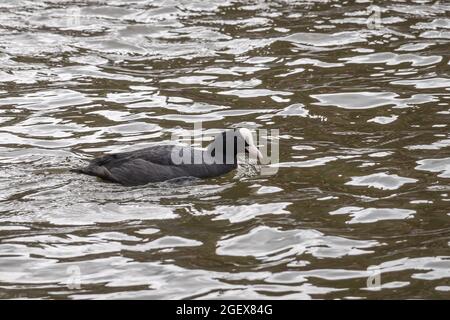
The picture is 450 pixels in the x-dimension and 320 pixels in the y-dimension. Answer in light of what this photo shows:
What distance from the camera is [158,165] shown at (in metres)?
10.4

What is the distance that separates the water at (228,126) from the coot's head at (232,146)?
22 cm

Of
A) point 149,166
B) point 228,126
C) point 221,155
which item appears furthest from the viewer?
point 228,126

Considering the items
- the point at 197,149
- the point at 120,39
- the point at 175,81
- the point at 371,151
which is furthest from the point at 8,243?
the point at 120,39

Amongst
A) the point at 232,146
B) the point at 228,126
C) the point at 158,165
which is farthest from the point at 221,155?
the point at 228,126

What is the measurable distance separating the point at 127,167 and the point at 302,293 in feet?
→ 10.3

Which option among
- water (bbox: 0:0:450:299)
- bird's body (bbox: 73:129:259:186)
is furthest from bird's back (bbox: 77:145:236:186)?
water (bbox: 0:0:450:299)

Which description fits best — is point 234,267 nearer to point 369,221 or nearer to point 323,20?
point 369,221

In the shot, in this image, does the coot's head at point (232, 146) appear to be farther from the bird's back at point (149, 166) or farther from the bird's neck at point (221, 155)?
the bird's back at point (149, 166)

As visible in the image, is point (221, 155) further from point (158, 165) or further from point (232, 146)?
point (158, 165)

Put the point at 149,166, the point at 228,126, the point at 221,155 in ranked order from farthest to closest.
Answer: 1. the point at 228,126
2. the point at 221,155
3. the point at 149,166

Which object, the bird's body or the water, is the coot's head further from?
the water

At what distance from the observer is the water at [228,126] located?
8.25 metres

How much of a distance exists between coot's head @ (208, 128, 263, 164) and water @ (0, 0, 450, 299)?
0.74 ft

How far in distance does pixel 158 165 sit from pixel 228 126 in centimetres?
211
